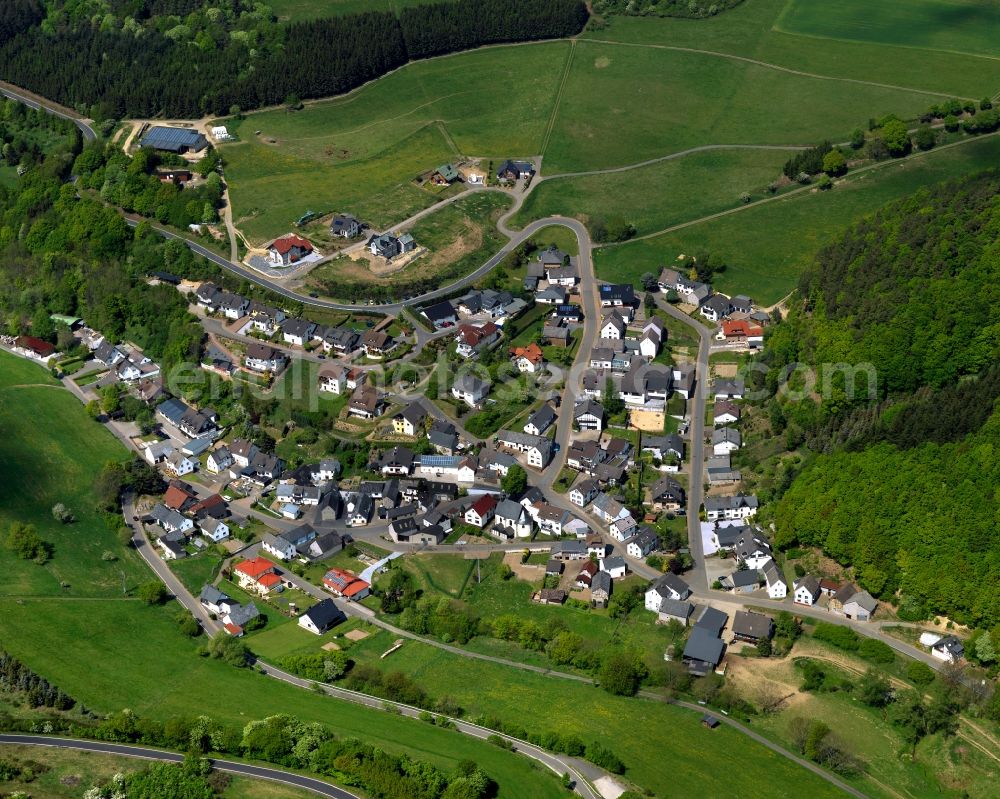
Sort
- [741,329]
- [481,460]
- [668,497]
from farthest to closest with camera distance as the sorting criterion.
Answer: [741,329] → [481,460] → [668,497]

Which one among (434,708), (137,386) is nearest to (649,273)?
(137,386)

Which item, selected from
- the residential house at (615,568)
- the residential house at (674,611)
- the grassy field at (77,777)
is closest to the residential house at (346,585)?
the residential house at (615,568)

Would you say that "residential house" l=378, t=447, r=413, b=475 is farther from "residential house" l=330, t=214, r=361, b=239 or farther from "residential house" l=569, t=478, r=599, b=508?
"residential house" l=330, t=214, r=361, b=239

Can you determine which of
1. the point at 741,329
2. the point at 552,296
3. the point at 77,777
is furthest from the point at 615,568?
the point at 77,777

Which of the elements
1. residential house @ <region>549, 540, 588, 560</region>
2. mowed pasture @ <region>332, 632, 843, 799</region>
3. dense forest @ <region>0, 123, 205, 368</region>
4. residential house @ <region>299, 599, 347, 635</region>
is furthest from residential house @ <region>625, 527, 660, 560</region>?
dense forest @ <region>0, 123, 205, 368</region>

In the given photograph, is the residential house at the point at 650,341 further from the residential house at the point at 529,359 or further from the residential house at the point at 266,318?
the residential house at the point at 266,318

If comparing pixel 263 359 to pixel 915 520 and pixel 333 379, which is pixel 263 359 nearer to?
pixel 333 379

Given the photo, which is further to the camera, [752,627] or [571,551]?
[571,551]
